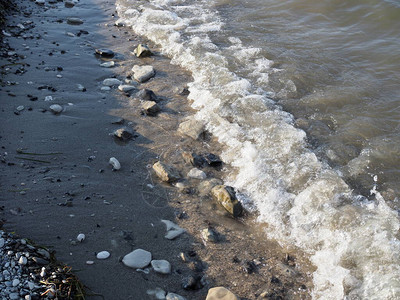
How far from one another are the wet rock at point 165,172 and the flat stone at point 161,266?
1335 millimetres

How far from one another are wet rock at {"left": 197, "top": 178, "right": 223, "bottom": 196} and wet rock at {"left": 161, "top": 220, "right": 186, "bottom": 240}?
655 millimetres

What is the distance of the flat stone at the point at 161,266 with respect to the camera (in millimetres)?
3893

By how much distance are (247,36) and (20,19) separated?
17.4 feet

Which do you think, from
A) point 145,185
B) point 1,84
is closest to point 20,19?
point 1,84

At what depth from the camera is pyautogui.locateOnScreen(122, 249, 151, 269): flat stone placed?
390 cm

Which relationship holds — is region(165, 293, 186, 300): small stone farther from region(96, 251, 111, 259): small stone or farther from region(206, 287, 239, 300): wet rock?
region(96, 251, 111, 259): small stone

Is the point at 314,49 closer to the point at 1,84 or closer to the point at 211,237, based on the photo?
the point at 211,237

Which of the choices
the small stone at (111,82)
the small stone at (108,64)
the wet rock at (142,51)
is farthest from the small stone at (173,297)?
the wet rock at (142,51)

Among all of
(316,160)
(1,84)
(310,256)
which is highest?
(1,84)

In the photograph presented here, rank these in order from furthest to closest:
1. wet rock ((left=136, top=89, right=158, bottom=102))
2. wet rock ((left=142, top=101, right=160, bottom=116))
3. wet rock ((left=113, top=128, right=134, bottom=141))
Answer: wet rock ((left=136, top=89, right=158, bottom=102))
wet rock ((left=142, top=101, right=160, bottom=116))
wet rock ((left=113, top=128, right=134, bottom=141))

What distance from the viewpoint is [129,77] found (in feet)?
24.7

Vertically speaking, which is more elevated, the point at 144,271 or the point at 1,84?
the point at 1,84

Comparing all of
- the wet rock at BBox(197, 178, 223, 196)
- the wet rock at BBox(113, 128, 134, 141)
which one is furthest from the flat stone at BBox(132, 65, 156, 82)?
the wet rock at BBox(197, 178, 223, 196)

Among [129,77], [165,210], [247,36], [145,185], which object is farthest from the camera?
[247,36]
